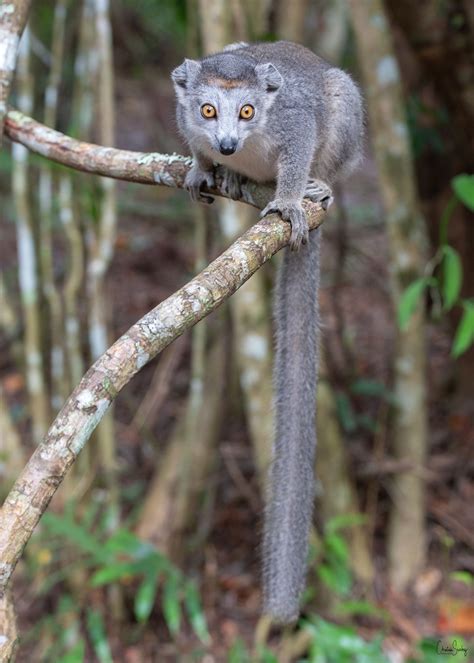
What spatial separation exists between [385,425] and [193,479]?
1340mm

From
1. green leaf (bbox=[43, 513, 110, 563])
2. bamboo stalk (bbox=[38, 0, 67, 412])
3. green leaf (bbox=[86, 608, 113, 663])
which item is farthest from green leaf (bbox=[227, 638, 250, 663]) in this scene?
bamboo stalk (bbox=[38, 0, 67, 412])

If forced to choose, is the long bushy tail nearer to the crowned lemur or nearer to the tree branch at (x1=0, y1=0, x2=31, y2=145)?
the crowned lemur

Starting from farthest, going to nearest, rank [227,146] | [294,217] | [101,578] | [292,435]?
[101,578]
[292,435]
[227,146]
[294,217]

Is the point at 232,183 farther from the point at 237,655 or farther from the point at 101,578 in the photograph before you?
the point at 237,655

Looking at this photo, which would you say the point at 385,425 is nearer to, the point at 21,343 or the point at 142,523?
the point at 142,523

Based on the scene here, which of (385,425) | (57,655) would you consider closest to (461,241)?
(385,425)

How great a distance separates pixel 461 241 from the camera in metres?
5.80

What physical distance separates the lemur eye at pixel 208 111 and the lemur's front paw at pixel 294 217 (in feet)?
1.65

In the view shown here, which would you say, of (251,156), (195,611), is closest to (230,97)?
(251,156)

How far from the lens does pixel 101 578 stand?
448 centimetres

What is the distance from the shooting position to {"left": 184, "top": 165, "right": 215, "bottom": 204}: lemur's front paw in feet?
10.3

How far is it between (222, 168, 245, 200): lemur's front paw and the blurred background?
91 centimetres

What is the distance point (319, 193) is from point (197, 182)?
1.56ft

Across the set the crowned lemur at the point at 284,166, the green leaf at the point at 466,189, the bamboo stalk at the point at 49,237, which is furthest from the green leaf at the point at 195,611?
the green leaf at the point at 466,189
